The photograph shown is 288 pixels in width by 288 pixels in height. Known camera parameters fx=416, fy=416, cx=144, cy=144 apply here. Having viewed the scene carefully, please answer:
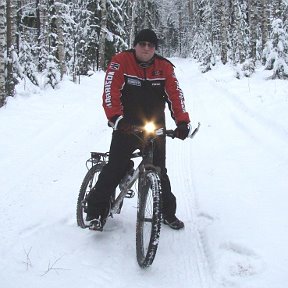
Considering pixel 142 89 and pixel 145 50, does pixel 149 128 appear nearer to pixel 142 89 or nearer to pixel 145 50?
pixel 142 89

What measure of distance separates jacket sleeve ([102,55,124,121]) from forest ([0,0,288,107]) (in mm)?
1004

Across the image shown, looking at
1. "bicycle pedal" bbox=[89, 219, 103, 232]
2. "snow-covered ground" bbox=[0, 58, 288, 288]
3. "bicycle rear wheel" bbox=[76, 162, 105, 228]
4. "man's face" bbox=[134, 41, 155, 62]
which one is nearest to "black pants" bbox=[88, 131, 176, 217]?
"bicycle pedal" bbox=[89, 219, 103, 232]

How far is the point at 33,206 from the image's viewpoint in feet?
19.6

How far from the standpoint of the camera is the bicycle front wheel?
417 cm

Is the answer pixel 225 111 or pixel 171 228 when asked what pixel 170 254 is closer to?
pixel 171 228

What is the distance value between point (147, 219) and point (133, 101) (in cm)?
133

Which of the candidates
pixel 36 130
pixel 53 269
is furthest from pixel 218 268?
pixel 36 130

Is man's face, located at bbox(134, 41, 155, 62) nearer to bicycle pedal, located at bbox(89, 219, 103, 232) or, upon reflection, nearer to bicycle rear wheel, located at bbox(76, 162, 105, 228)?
bicycle rear wheel, located at bbox(76, 162, 105, 228)

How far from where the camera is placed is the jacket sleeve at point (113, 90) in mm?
4449

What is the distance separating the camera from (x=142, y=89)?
4703mm

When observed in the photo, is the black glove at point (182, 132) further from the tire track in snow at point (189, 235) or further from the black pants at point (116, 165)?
the tire track in snow at point (189, 235)

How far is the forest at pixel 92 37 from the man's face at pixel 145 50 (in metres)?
0.79

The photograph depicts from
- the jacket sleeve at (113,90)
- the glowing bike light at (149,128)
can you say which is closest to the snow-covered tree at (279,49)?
the jacket sleeve at (113,90)

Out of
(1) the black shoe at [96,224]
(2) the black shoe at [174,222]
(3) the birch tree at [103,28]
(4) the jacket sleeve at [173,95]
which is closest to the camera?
(4) the jacket sleeve at [173,95]
